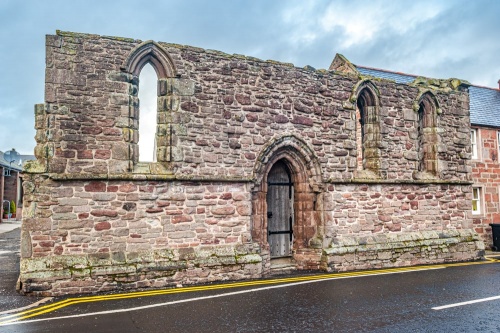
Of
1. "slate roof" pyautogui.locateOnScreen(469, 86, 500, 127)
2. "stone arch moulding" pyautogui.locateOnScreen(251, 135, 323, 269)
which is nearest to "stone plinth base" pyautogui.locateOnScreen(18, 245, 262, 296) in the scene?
"stone arch moulding" pyautogui.locateOnScreen(251, 135, 323, 269)

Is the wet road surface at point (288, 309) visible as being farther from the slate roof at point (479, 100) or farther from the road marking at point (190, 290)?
the slate roof at point (479, 100)

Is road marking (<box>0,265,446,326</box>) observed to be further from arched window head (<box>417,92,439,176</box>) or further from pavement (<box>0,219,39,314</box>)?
arched window head (<box>417,92,439,176</box>)

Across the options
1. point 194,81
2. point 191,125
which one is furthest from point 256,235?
point 194,81

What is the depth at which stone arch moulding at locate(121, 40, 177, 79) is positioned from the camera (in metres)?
9.30

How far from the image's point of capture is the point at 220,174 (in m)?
9.91

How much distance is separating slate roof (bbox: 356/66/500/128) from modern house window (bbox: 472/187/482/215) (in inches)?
110

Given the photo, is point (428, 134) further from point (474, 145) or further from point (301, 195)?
point (474, 145)

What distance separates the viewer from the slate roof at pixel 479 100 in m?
17.5

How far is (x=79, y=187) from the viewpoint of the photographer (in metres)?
8.66

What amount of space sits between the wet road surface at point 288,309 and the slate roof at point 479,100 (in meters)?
10.1

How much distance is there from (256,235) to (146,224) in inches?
111

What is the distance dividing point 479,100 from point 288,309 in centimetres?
1632

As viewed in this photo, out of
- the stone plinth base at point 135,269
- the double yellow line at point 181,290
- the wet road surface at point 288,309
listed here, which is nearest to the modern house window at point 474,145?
the double yellow line at point 181,290

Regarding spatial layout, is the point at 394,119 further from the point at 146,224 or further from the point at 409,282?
the point at 146,224
